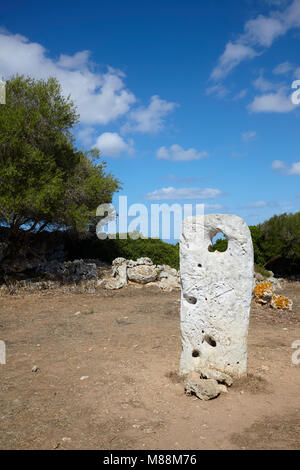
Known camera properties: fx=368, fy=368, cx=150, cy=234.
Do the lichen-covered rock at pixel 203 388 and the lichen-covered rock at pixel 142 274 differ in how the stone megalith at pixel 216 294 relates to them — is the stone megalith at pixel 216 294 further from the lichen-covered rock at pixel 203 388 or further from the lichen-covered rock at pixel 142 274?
the lichen-covered rock at pixel 142 274

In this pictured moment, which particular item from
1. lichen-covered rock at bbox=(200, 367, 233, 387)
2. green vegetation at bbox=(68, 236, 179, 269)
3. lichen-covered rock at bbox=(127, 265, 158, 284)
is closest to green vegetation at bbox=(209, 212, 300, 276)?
green vegetation at bbox=(68, 236, 179, 269)

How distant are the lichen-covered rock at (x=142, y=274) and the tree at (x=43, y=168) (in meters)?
2.76

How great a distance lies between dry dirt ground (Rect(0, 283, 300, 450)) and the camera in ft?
13.7

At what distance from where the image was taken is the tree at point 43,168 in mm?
13070

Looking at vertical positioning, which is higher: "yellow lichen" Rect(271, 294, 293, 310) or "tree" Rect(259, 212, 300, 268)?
"tree" Rect(259, 212, 300, 268)

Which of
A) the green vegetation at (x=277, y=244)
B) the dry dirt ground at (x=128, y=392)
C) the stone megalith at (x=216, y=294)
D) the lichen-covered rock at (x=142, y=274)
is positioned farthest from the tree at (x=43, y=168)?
the stone megalith at (x=216, y=294)

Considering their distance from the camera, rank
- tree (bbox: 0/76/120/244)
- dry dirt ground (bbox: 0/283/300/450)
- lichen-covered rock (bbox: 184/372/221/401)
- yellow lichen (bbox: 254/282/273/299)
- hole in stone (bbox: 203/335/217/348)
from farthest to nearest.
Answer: tree (bbox: 0/76/120/244) < yellow lichen (bbox: 254/282/273/299) < hole in stone (bbox: 203/335/217/348) < lichen-covered rock (bbox: 184/372/221/401) < dry dirt ground (bbox: 0/283/300/450)

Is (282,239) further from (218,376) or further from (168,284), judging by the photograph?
(218,376)

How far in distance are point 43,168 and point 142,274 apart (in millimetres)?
5535

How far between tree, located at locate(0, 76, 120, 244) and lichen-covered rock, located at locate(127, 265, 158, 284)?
9.05ft

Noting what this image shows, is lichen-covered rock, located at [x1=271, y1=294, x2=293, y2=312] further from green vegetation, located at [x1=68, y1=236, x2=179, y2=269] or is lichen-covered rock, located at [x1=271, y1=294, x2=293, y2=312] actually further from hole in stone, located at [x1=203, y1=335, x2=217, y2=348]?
green vegetation, located at [x1=68, y1=236, x2=179, y2=269]

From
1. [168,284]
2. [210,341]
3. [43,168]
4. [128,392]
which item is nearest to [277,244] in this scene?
[168,284]

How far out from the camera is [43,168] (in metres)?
13.8
